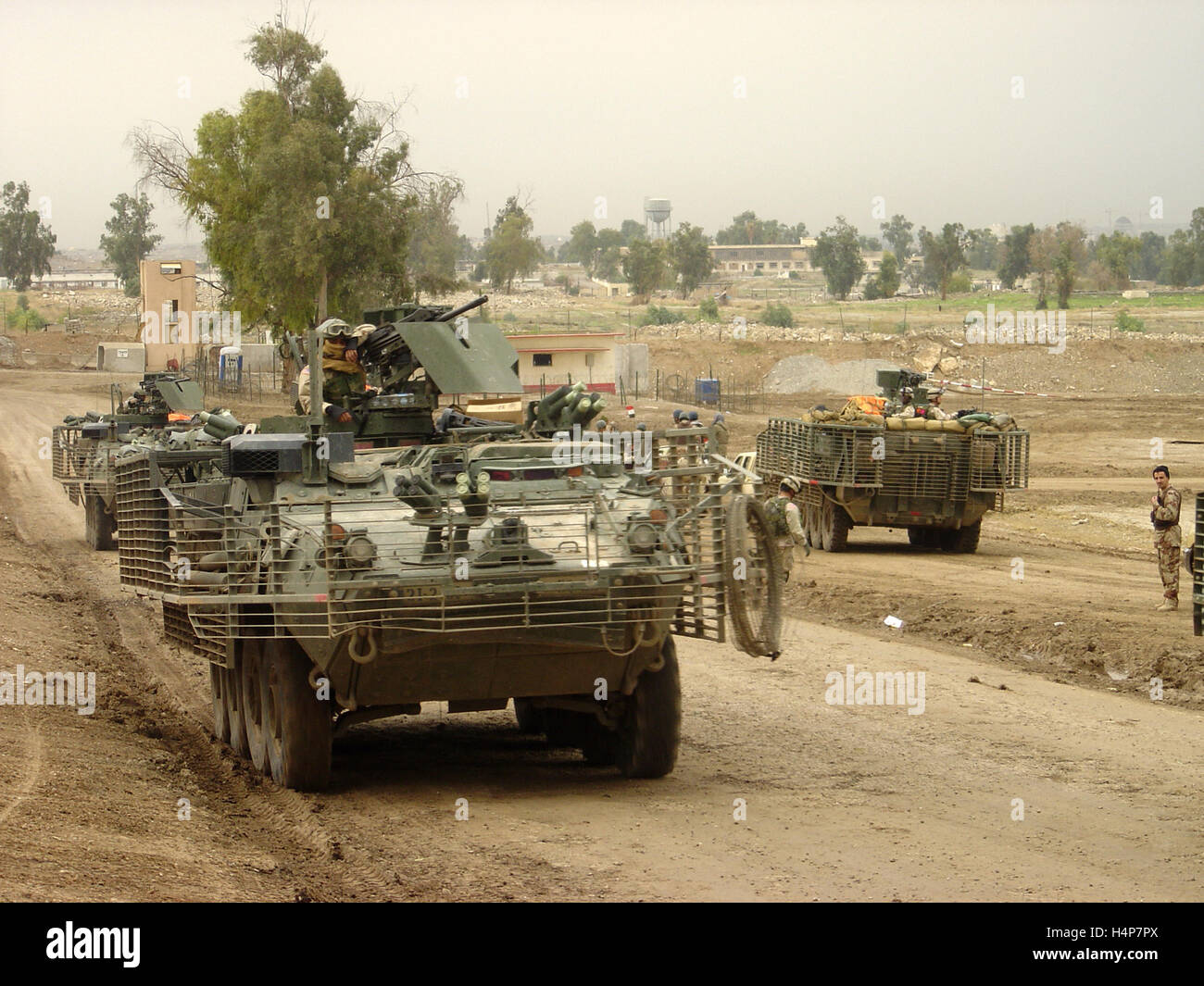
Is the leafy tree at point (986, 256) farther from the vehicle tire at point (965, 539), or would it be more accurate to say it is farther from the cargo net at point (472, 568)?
Result: the cargo net at point (472, 568)

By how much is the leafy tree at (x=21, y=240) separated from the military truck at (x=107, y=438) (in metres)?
73.9

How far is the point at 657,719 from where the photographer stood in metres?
9.27

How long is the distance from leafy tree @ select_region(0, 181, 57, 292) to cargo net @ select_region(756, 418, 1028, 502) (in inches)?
3236

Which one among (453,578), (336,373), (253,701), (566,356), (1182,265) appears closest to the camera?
(453,578)

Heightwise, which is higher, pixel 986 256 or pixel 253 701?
pixel 986 256

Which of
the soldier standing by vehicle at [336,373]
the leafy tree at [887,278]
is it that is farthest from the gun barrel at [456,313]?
the leafy tree at [887,278]

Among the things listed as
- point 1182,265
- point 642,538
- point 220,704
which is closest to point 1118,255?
point 1182,265

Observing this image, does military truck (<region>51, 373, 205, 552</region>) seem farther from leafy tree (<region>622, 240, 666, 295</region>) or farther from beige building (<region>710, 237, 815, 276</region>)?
beige building (<region>710, 237, 815, 276</region>)

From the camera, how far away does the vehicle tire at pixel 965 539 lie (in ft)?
68.7

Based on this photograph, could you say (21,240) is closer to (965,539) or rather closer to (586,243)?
(586,243)

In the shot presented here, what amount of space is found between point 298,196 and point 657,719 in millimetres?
29500

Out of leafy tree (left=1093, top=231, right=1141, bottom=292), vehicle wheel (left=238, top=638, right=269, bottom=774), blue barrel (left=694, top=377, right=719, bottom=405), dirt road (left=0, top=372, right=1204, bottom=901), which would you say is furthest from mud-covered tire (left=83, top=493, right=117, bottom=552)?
leafy tree (left=1093, top=231, right=1141, bottom=292)

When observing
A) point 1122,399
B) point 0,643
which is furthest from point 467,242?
point 0,643

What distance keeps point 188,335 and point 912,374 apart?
3532 cm
